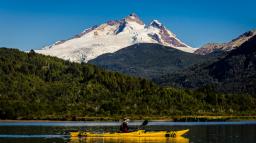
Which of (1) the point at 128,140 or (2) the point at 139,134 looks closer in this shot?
(1) the point at 128,140

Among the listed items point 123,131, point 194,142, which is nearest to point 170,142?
point 194,142

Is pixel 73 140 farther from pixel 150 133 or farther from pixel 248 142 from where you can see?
pixel 248 142

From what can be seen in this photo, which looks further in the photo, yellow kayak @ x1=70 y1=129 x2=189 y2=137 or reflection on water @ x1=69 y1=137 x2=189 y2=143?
yellow kayak @ x1=70 y1=129 x2=189 y2=137

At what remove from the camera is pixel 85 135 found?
473 ft

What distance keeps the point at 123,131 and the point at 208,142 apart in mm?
23486

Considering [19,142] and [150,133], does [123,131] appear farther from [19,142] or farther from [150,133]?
[19,142]

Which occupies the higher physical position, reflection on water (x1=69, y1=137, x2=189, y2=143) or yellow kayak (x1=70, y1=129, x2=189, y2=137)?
yellow kayak (x1=70, y1=129, x2=189, y2=137)

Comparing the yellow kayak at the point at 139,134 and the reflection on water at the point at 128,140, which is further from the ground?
the yellow kayak at the point at 139,134

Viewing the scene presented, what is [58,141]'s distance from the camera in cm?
13075

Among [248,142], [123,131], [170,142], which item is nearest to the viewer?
[248,142]

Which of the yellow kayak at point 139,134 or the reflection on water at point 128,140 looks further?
the yellow kayak at point 139,134

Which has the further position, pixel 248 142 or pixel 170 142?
pixel 170 142

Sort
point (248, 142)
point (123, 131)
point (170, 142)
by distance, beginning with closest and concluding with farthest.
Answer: point (248, 142) → point (170, 142) → point (123, 131)

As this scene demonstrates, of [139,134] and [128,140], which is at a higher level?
[139,134]
